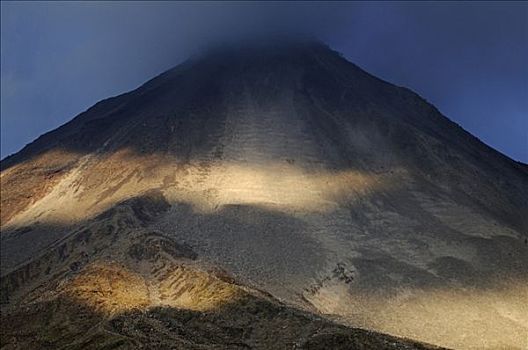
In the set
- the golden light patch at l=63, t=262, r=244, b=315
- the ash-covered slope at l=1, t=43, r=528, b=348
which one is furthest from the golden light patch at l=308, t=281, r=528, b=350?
the golden light patch at l=63, t=262, r=244, b=315

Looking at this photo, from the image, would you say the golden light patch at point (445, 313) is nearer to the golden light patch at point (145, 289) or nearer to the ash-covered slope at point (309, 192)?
the ash-covered slope at point (309, 192)

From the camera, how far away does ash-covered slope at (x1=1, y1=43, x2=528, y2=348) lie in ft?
173

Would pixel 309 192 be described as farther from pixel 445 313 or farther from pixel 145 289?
pixel 445 313

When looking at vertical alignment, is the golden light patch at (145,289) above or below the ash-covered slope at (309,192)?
below

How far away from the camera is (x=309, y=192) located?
74.8 metres

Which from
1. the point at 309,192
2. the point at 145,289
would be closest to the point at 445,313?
the point at 145,289

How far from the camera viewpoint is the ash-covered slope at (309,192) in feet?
173

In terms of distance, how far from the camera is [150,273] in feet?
183

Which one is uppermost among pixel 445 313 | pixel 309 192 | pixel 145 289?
pixel 309 192

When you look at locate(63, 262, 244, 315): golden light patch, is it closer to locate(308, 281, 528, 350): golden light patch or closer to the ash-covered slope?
the ash-covered slope

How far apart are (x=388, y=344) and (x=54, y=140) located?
9105 cm

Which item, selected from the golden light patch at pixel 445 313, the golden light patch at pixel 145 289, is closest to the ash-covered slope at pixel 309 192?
the golden light patch at pixel 445 313

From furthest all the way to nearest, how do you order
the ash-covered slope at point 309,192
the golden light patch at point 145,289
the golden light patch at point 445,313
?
the ash-covered slope at point 309,192 < the golden light patch at point 145,289 < the golden light patch at point 445,313

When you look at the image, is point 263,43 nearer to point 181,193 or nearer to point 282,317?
point 181,193
